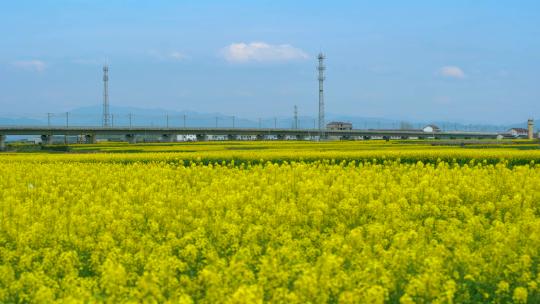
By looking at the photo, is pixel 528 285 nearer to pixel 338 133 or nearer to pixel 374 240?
pixel 374 240

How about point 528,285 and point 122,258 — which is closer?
point 528,285

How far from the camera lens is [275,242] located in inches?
360

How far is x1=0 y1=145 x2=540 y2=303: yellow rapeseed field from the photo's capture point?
249 inches

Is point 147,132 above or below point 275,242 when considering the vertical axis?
above

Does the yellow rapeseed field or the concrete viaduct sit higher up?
the concrete viaduct

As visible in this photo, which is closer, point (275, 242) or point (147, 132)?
point (275, 242)

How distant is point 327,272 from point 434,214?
567 centimetres

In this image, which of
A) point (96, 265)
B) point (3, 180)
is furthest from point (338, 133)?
point (96, 265)

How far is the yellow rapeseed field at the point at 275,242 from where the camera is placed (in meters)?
6.33

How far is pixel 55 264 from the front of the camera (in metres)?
7.69

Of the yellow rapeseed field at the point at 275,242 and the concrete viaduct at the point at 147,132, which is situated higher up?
the concrete viaduct at the point at 147,132

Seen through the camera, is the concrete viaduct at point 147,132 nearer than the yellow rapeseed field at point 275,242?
No

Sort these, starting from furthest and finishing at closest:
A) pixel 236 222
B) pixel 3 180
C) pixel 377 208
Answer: pixel 3 180 < pixel 377 208 < pixel 236 222

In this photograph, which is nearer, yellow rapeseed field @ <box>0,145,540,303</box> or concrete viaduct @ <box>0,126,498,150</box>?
yellow rapeseed field @ <box>0,145,540,303</box>
